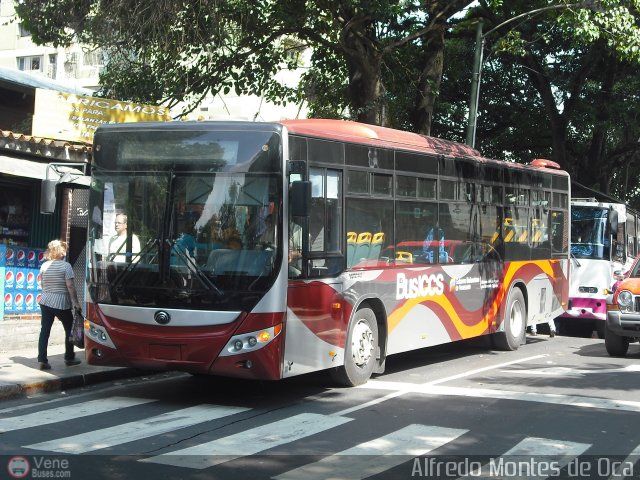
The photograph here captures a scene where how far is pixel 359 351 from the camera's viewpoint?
10.5m

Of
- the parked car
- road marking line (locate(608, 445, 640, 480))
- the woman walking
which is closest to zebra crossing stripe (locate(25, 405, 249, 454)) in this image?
the woman walking

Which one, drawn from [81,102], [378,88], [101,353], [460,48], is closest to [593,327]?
[378,88]

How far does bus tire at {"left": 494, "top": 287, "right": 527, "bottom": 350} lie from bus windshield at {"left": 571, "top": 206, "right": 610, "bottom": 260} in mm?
3945

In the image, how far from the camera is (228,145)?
358 inches

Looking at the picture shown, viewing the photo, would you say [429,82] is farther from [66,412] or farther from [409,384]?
[66,412]

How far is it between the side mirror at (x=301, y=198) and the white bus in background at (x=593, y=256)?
11.0 metres

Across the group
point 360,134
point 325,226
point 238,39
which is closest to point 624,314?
point 360,134

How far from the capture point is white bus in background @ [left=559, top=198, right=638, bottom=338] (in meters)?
18.2

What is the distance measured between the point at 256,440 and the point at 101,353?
270 centimetres

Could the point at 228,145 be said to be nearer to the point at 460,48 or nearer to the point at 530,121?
the point at 460,48

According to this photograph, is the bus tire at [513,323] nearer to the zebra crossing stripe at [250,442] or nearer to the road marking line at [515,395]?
the road marking line at [515,395]

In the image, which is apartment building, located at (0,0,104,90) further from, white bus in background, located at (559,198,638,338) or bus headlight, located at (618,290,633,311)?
bus headlight, located at (618,290,633,311)

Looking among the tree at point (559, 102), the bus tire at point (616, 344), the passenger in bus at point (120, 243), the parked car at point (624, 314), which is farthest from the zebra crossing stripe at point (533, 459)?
the tree at point (559, 102)

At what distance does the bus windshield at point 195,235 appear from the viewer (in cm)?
892
